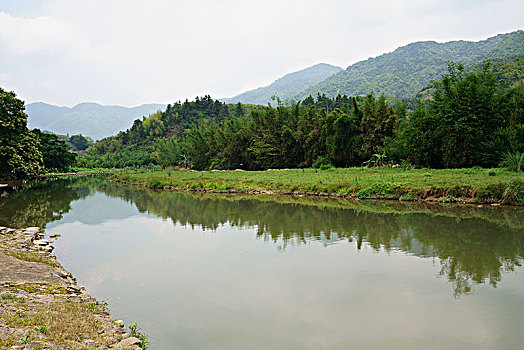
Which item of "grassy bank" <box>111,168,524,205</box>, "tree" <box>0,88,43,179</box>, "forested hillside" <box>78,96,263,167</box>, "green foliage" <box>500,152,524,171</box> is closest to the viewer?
"grassy bank" <box>111,168,524,205</box>

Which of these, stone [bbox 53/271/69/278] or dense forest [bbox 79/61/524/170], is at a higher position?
dense forest [bbox 79/61/524/170]

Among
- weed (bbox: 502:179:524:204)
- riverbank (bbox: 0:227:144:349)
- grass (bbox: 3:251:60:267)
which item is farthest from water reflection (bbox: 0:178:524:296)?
grass (bbox: 3:251:60:267)

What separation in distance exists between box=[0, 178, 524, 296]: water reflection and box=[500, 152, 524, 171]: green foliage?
4.63m

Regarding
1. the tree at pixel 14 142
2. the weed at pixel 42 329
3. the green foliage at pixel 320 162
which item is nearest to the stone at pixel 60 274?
the weed at pixel 42 329

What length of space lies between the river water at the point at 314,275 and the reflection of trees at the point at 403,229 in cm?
5

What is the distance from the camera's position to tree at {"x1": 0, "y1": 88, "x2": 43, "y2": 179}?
94.4 ft

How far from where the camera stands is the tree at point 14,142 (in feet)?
94.4

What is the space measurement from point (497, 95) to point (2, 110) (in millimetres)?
37025

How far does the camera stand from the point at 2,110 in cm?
2934

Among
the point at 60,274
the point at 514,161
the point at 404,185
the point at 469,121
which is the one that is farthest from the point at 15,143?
the point at 514,161

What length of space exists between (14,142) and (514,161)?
116 feet

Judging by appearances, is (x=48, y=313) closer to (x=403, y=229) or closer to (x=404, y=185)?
(x=403, y=229)

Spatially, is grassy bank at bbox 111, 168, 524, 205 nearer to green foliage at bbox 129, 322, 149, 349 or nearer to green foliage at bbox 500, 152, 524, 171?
green foliage at bbox 500, 152, 524, 171

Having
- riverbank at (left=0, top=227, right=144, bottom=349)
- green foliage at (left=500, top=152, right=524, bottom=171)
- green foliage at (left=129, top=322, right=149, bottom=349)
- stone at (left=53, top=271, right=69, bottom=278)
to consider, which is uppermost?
green foliage at (left=500, top=152, right=524, bottom=171)
